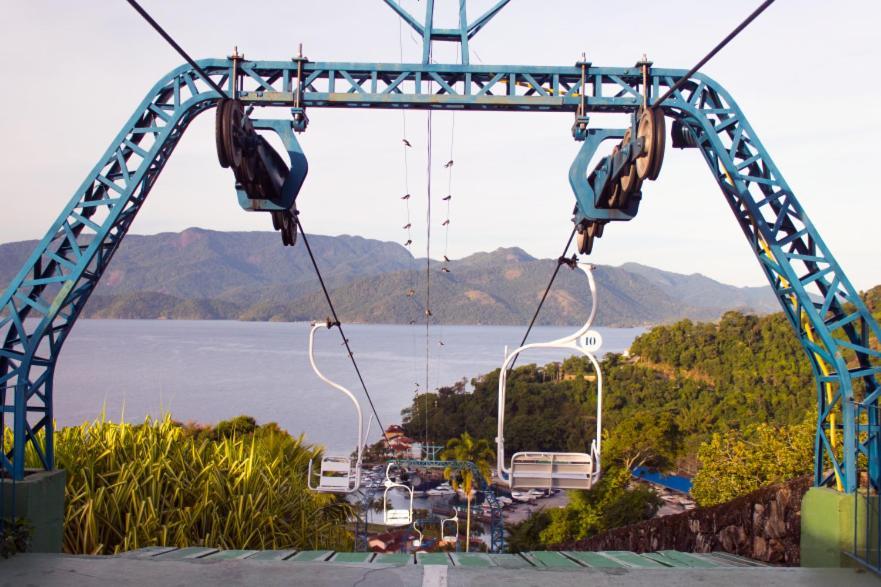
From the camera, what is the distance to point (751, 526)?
999 cm

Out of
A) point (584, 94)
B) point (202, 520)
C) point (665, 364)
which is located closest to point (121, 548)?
point (202, 520)

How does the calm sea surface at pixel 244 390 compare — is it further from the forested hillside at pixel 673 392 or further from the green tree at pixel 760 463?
the green tree at pixel 760 463

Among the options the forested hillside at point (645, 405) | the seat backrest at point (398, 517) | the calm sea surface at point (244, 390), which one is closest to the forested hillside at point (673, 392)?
the forested hillside at point (645, 405)

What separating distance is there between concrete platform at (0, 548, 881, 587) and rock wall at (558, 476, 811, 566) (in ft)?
9.19

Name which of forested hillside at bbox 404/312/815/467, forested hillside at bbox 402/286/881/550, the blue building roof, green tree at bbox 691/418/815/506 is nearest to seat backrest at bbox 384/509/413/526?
green tree at bbox 691/418/815/506

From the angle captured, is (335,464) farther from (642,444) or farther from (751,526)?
(642,444)

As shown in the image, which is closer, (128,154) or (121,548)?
(128,154)

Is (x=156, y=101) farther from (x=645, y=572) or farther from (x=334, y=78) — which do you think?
(x=645, y=572)

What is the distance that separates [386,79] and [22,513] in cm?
528

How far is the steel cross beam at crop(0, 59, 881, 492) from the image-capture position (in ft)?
24.3

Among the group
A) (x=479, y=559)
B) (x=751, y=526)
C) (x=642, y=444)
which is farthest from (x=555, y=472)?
(x=642, y=444)

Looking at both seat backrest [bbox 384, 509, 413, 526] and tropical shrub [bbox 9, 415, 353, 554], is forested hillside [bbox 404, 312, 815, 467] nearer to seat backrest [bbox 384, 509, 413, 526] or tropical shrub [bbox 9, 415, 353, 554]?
seat backrest [bbox 384, 509, 413, 526]

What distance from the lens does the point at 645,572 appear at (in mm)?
6375

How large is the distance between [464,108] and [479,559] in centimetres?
445
